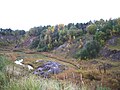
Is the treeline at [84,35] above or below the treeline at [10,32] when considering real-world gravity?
below

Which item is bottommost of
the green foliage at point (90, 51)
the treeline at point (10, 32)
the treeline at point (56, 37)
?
the green foliage at point (90, 51)

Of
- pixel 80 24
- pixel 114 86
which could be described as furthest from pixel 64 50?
pixel 114 86

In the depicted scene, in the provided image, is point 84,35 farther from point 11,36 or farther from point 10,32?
point 10,32

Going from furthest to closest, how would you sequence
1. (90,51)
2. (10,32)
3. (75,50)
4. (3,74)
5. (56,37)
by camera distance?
(10,32), (56,37), (75,50), (90,51), (3,74)

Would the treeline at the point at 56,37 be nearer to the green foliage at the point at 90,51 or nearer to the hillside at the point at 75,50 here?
the hillside at the point at 75,50

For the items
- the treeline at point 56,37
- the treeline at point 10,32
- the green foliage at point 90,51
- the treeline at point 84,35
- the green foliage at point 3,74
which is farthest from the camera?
the treeline at point 10,32

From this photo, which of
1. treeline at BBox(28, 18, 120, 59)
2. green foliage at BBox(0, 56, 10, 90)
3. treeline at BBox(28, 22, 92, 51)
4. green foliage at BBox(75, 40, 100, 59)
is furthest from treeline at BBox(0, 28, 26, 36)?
green foliage at BBox(0, 56, 10, 90)

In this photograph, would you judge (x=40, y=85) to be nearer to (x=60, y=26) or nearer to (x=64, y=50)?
(x=64, y=50)

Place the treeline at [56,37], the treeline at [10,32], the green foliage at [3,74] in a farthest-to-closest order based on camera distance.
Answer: the treeline at [10,32], the treeline at [56,37], the green foliage at [3,74]

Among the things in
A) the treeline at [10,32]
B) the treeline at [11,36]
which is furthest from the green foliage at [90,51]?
the treeline at [10,32]

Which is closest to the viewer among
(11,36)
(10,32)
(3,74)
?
(3,74)

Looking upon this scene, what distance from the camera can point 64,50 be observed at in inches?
3189

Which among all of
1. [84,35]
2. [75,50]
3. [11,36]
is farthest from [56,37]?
[11,36]

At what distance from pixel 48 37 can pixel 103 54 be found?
31739 mm
